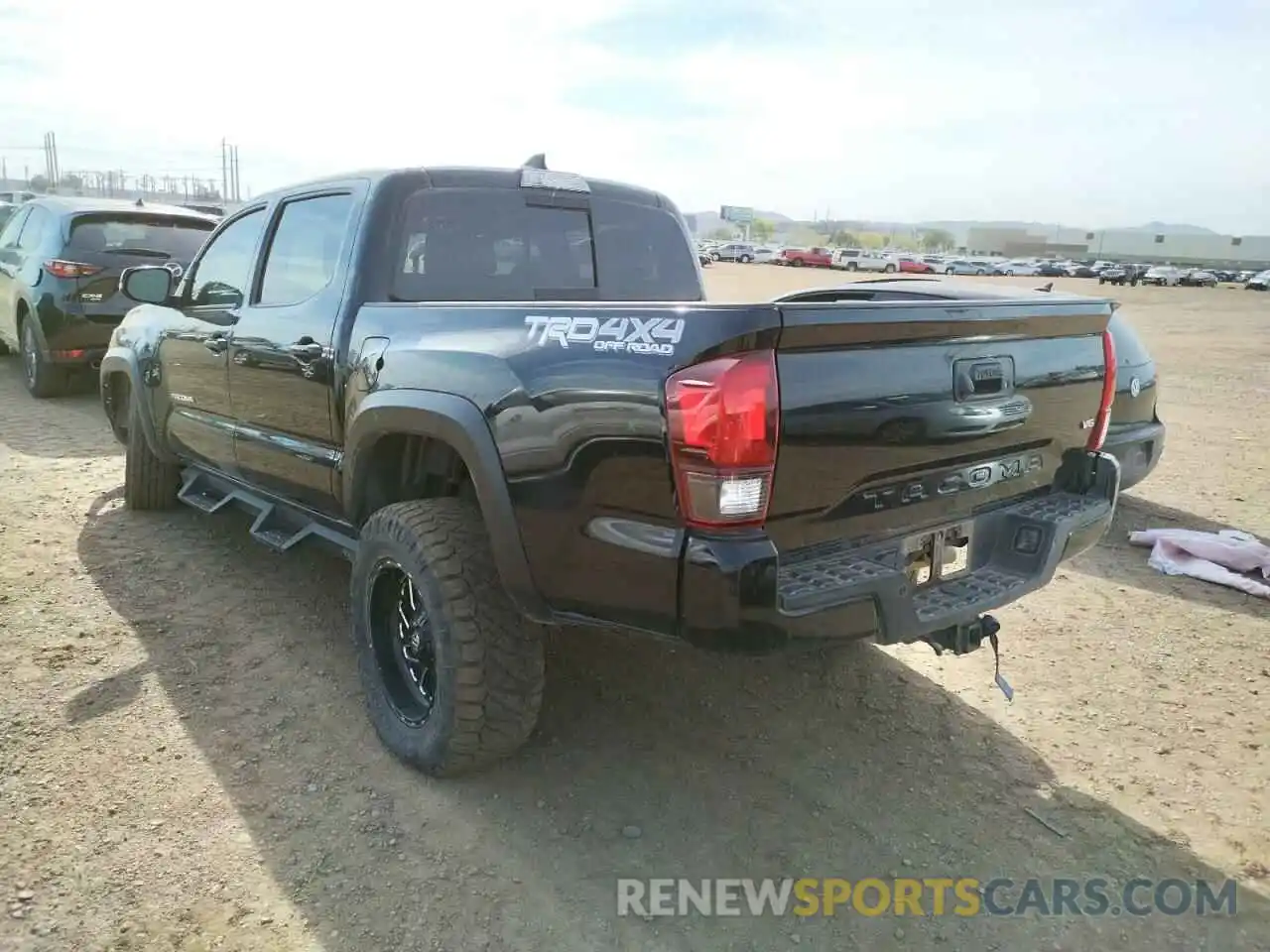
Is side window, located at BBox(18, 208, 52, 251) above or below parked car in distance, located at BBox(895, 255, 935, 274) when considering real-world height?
below

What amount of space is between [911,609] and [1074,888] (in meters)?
0.93

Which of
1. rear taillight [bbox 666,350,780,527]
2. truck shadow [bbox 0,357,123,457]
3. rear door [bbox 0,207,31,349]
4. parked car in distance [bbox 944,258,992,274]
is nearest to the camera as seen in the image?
rear taillight [bbox 666,350,780,527]

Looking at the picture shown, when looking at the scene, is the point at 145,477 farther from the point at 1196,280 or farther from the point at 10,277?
the point at 1196,280

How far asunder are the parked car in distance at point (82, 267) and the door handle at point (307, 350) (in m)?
5.28

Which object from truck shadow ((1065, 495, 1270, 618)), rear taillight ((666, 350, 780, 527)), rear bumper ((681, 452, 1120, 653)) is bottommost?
truck shadow ((1065, 495, 1270, 618))

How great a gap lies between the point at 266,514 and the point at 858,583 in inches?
113

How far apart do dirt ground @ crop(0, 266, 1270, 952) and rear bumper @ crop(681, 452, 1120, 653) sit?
29.0 inches

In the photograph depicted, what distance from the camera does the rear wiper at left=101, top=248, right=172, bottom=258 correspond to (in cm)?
834

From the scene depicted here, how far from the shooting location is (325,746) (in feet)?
10.6

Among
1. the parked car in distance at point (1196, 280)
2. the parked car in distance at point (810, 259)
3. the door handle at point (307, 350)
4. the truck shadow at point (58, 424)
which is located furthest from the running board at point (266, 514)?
the parked car in distance at point (810, 259)

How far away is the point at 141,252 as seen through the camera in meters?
8.39

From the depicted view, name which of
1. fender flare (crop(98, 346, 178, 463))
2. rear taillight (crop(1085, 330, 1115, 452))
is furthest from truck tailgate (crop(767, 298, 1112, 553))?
fender flare (crop(98, 346, 178, 463))

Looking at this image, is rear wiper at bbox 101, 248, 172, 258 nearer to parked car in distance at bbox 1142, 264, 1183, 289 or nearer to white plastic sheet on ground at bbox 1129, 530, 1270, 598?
white plastic sheet on ground at bbox 1129, 530, 1270, 598

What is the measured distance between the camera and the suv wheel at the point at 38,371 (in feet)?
28.0
